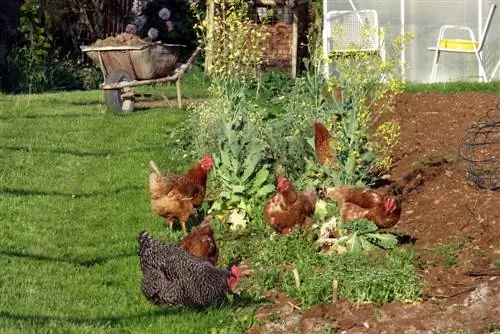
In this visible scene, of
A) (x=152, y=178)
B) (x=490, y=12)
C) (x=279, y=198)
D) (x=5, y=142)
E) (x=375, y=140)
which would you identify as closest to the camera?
(x=279, y=198)

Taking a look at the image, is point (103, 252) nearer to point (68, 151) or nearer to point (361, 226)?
point (361, 226)

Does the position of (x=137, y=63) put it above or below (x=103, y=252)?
above

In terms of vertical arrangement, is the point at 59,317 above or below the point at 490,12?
below

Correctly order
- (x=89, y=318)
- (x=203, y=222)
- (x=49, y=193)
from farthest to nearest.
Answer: (x=49, y=193) → (x=203, y=222) → (x=89, y=318)

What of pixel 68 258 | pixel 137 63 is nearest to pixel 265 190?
pixel 68 258

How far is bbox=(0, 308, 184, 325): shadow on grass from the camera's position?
586cm

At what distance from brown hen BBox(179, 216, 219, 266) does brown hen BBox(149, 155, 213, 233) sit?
1096 millimetres

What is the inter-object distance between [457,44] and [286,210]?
11010mm

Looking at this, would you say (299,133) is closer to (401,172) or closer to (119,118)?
(401,172)

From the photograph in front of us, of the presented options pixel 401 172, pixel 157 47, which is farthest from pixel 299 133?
pixel 157 47

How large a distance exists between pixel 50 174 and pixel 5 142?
1.75m

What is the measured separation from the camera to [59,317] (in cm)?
594

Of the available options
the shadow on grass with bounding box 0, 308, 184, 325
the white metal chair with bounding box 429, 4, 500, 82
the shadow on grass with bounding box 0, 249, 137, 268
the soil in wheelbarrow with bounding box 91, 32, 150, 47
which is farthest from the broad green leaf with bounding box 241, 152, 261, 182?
the white metal chair with bounding box 429, 4, 500, 82

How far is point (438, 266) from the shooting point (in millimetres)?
6402
